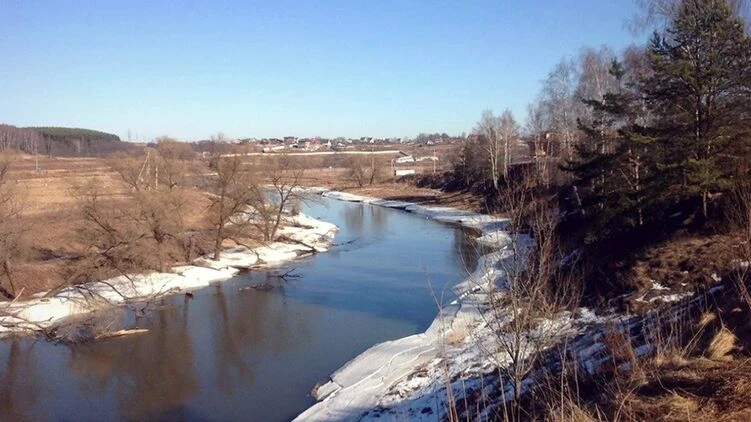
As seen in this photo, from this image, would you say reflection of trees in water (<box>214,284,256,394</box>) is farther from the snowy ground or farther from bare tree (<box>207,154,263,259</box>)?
bare tree (<box>207,154,263,259</box>)

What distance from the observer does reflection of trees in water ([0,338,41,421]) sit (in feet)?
42.5

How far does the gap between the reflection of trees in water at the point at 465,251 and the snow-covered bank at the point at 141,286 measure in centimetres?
658

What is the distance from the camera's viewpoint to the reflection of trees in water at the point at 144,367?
13.2m

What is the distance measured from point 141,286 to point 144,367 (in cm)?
797

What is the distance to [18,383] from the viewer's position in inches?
565

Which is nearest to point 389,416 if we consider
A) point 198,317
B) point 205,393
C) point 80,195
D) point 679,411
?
point 205,393

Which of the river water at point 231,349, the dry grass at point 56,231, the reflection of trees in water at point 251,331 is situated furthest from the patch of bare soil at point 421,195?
the reflection of trees in water at point 251,331

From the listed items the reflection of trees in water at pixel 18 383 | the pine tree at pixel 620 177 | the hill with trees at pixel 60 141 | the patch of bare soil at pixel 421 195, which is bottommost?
the reflection of trees in water at pixel 18 383

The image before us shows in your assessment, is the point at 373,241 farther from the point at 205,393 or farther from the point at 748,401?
the point at 748,401

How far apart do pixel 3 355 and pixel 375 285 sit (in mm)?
11554

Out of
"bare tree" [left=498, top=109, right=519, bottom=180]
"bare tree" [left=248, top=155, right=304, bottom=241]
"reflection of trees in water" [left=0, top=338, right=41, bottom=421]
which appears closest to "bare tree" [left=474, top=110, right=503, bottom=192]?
"bare tree" [left=498, top=109, right=519, bottom=180]

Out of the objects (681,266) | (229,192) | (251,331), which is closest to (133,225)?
(229,192)

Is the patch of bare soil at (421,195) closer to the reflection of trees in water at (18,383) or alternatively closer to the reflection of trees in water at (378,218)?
the reflection of trees in water at (378,218)

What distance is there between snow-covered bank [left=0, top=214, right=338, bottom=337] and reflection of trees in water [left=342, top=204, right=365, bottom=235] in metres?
6.87
